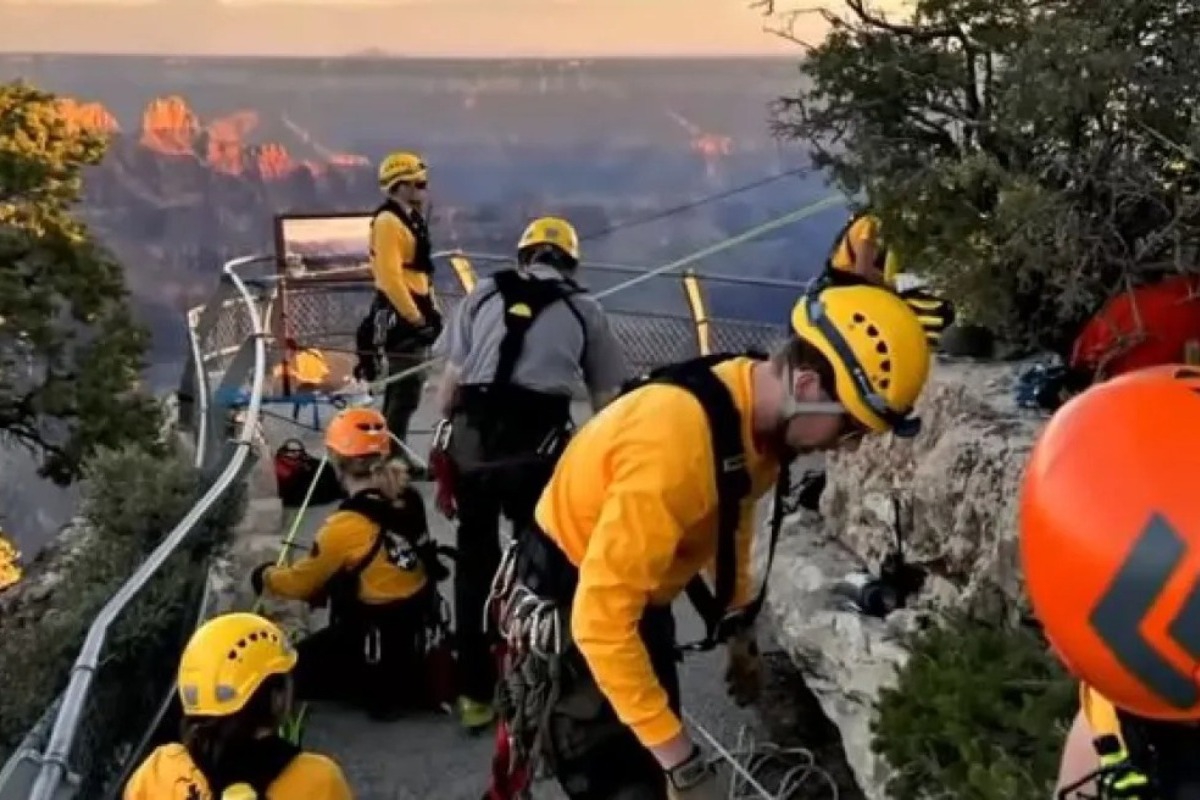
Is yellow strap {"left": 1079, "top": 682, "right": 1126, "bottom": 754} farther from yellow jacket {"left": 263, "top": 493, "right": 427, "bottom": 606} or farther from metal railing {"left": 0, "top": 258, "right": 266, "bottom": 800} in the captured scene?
yellow jacket {"left": 263, "top": 493, "right": 427, "bottom": 606}

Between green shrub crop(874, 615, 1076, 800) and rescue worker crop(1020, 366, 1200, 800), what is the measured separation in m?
1.21

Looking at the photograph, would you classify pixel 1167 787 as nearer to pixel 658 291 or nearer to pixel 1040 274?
pixel 1040 274

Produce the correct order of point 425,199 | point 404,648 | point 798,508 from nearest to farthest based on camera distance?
1. point 404,648
2. point 798,508
3. point 425,199

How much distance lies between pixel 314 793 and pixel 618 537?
1373 millimetres

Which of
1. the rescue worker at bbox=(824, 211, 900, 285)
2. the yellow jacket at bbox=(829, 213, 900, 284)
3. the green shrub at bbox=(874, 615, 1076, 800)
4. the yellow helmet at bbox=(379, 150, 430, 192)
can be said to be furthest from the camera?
the yellow helmet at bbox=(379, 150, 430, 192)

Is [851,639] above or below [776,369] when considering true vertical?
below

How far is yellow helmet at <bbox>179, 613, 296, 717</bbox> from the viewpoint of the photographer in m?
4.17

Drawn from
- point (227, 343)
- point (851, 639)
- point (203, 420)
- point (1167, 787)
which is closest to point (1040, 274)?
point (851, 639)

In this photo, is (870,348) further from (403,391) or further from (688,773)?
(403,391)

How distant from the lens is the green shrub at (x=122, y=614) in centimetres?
475

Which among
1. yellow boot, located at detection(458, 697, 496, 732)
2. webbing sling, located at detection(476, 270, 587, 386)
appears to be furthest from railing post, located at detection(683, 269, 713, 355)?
webbing sling, located at detection(476, 270, 587, 386)

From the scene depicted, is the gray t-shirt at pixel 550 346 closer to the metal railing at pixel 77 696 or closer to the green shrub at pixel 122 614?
the metal railing at pixel 77 696

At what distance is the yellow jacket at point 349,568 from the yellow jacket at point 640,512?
2603 millimetres

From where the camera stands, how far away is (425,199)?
9.28 m
